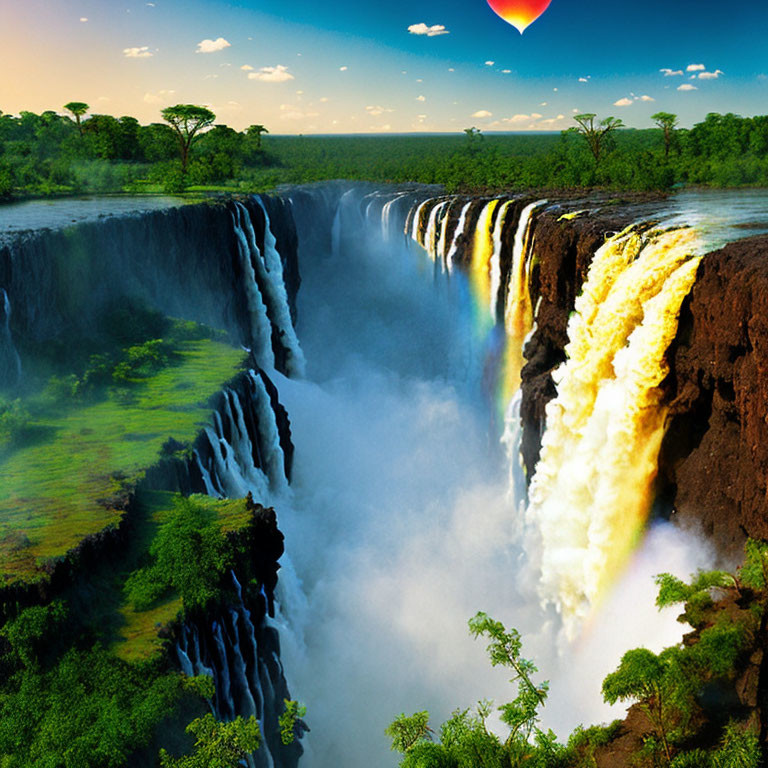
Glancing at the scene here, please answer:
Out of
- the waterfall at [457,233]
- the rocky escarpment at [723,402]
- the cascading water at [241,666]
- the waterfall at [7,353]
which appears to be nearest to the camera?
the cascading water at [241,666]

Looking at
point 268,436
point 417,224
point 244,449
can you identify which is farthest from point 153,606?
point 417,224

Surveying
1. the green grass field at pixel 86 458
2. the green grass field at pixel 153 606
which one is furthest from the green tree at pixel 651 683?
the green grass field at pixel 86 458

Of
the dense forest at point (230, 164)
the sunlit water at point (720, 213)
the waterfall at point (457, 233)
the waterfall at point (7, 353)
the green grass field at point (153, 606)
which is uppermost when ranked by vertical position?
the dense forest at point (230, 164)

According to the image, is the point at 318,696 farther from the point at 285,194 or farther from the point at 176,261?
the point at 285,194

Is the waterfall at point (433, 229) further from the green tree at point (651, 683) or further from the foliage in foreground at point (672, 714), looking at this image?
the green tree at point (651, 683)

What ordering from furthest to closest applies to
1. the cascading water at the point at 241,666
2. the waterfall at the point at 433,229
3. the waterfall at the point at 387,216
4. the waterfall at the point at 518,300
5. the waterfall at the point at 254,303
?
the waterfall at the point at 387,216
the waterfall at the point at 433,229
the waterfall at the point at 254,303
the waterfall at the point at 518,300
the cascading water at the point at 241,666

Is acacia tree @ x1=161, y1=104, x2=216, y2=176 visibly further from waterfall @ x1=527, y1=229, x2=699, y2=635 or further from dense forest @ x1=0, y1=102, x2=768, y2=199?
waterfall @ x1=527, y1=229, x2=699, y2=635
